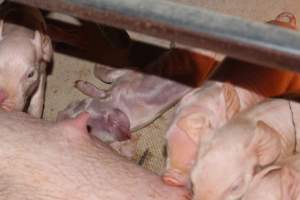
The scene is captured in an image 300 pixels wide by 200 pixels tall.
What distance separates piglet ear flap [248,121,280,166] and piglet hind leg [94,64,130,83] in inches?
30.6

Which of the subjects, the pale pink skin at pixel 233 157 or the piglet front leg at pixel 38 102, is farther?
the piglet front leg at pixel 38 102

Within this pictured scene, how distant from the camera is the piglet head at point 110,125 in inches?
91.4

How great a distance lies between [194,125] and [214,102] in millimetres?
150

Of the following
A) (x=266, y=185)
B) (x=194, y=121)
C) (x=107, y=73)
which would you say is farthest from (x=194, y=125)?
(x=107, y=73)

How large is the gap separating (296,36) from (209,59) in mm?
1154

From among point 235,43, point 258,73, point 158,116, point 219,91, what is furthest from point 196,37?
point 158,116

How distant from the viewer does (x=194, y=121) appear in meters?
1.97

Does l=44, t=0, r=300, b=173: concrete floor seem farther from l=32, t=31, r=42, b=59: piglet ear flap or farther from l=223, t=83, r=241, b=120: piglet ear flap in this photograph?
l=223, t=83, r=241, b=120: piglet ear flap

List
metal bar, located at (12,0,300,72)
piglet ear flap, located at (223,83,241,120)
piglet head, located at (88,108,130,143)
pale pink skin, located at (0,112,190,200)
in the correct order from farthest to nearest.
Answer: piglet head, located at (88,108,130,143)
piglet ear flap, located at (223,83,241,120)
pale pink skin, located at (0,112,190,200)
metal bar, located at (12,0,300,72)

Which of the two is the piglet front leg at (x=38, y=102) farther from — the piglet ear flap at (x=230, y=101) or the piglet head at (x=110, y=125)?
the piglet ear flap at (x=230, y=101)

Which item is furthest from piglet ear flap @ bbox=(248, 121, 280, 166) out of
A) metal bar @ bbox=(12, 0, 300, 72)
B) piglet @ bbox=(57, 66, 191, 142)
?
piglet @ bbox=(57, 66, 191, 142)

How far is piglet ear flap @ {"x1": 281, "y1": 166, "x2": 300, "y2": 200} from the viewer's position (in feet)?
5.79

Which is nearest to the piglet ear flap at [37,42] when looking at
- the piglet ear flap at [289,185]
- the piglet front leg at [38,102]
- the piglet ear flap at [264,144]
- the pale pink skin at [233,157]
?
the piglet front leg at [38,102]

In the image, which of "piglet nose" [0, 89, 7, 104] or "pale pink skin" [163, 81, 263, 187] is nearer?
"pale pink skin" [163, 81, 263, 187]
